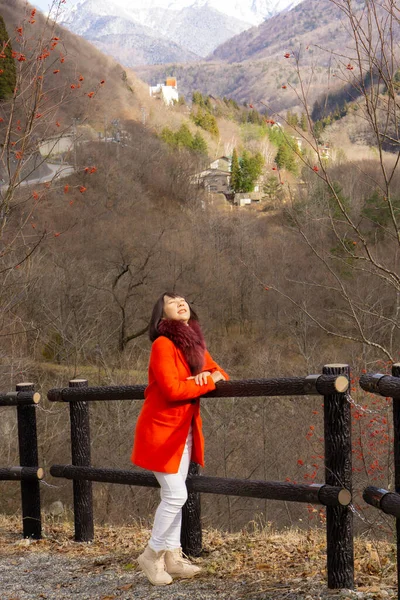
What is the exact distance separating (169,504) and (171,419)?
487mm

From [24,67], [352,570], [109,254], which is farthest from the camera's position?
[109,254]

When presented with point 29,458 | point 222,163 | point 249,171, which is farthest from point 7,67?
point 222,163

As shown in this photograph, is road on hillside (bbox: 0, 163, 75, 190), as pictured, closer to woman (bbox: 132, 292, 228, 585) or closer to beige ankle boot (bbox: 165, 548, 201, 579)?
woman (bbox: 132, 292, 228, 585)

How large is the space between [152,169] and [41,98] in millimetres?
66597

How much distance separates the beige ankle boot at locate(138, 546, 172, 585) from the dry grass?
0.29 m

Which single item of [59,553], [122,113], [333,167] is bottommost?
[59,553]

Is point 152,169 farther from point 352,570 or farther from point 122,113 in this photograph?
point 352,570

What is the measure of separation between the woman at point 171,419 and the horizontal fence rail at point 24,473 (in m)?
1.68

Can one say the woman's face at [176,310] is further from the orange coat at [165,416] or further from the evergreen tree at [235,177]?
the evergreen tree at [235,177]

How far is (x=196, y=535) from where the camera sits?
4867mm

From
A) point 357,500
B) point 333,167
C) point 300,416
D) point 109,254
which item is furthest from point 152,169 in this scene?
point 357,500

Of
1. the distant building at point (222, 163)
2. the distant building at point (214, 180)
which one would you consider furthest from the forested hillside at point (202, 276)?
the distant building at point (222, 163)

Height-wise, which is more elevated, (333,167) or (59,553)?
(333,167)

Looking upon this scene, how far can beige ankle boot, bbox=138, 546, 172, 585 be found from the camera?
14.4ft
